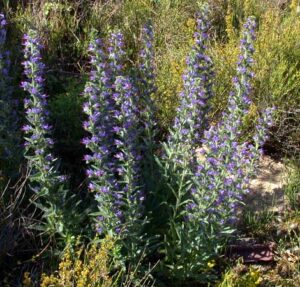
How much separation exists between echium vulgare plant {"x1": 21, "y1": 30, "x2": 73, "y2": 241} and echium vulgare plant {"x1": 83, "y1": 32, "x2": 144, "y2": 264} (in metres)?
0.22

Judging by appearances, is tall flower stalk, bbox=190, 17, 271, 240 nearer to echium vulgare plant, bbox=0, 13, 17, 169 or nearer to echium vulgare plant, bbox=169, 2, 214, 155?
echium vulgare plant, bbox=169, 2, 214, 155

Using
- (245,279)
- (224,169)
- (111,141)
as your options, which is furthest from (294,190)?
(111,141)

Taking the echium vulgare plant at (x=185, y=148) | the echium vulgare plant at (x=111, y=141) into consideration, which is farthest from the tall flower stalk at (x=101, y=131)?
the echium vulgare plant at (x=185, y=148)

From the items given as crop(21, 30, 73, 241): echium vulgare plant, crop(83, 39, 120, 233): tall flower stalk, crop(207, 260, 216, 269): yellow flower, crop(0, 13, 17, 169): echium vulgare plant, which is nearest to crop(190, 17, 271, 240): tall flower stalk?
crop(207, 260, 216, 269): yellow flower

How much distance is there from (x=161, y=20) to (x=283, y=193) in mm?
2485

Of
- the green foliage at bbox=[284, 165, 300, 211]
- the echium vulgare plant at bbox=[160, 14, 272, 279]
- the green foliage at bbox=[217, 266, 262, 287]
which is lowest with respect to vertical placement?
the green foliage at bbox=[217, 266, 262, 287]

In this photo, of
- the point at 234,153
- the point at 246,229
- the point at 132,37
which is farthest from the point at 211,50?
the point at 234,153

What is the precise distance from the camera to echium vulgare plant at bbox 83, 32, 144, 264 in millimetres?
2336

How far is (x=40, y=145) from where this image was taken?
2480 millimetres

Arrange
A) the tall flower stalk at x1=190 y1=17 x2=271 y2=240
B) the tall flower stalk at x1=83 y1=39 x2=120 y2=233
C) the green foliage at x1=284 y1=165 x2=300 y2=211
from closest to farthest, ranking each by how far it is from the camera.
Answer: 1. the tall flower stalk at x1=83 y1=39 x2=120 y2=233
2. the tall flower stalk at x1=190 y1=17 x2=271 y2=240
3. the green foliage at x1=284 y1=165 x2=300 y2=211

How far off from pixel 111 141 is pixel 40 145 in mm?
391

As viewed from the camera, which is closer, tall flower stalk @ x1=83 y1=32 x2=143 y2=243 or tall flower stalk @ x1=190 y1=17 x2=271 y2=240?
tall flower stalk @ x1=83 y1=32 x2=143 y2=243

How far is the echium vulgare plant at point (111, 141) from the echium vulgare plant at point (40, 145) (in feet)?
0.71

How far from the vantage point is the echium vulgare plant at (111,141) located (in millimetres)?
2336
